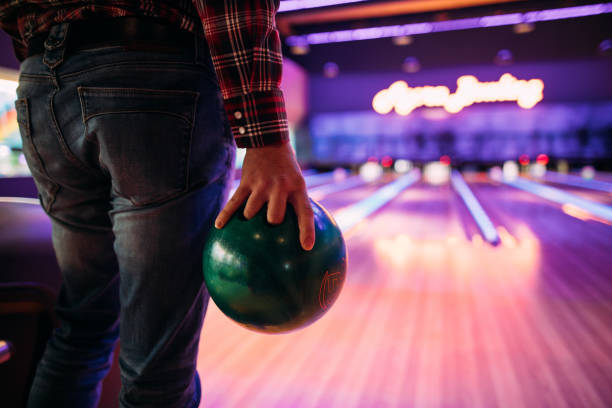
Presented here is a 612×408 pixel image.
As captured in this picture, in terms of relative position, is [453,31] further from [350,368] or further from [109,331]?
[109,331]

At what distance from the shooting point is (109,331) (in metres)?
0.70

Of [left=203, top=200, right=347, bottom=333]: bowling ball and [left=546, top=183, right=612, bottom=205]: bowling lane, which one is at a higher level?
[left=203, top=200, right=347, bottom=333]: bowling ball

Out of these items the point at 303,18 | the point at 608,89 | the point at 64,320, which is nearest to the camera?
the point at 64,320

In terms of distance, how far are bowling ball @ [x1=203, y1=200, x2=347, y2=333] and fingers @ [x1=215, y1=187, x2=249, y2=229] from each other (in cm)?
2

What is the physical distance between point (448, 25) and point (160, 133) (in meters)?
7.10

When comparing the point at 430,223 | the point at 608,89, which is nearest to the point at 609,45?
the point at 608,89

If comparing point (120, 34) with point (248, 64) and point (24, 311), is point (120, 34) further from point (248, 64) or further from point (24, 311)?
point (24, 311)

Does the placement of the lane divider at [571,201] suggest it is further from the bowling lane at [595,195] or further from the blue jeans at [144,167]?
the blue jeans at [144,167]

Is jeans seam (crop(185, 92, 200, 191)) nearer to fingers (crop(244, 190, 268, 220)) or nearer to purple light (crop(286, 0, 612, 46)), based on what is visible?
fingers (crop(244, 190, 268, 220))

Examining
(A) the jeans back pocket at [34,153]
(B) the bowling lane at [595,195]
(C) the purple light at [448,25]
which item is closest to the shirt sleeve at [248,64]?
(A) the jeans back pocket at [34,153]

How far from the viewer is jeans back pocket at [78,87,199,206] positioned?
1.60ft

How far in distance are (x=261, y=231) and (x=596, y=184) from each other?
23.1 ft

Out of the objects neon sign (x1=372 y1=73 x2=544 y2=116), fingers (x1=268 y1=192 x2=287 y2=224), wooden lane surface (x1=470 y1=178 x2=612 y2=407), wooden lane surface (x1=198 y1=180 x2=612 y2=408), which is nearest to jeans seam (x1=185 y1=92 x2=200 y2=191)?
fingers (x1=268 y1=192 x2=287 y2=224)

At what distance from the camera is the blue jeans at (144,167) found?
0.49 m
